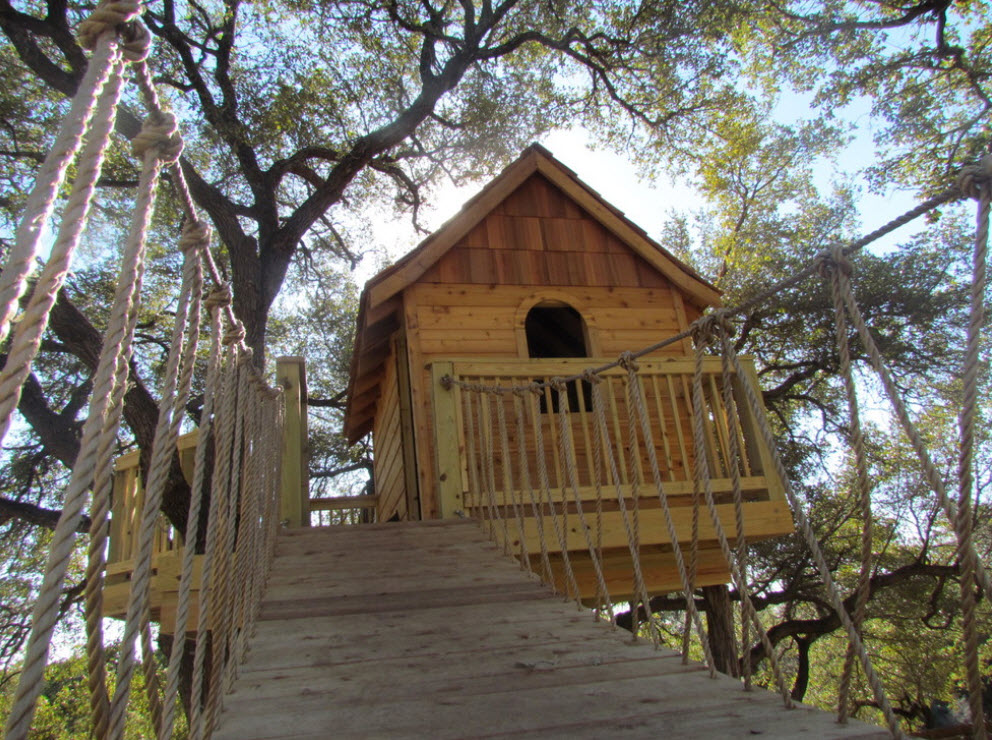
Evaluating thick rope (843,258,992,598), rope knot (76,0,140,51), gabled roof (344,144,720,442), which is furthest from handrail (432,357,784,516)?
rope knot (76,0,140,51)

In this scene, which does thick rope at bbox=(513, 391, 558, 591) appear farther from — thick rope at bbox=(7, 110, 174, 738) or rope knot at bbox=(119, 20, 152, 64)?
rope knot at bbox=(119, 20, 152, 64)

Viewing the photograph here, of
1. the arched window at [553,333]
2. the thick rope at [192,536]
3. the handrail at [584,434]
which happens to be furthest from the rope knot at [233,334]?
the arched window at [553,333]

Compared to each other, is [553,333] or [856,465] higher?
[553,333]

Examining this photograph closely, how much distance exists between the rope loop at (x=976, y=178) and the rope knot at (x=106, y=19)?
4.93 ft

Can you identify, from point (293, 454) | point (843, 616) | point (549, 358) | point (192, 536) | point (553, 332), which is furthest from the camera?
point (553, 332)

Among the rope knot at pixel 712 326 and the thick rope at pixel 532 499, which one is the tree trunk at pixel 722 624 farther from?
the rope knot at pixel 712 326

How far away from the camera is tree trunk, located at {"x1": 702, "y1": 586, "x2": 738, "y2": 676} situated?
7754 millimetres

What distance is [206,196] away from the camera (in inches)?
356

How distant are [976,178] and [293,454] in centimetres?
492

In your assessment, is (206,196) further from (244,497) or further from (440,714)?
(440,714)

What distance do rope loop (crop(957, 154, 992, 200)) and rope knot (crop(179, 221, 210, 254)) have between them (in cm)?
166

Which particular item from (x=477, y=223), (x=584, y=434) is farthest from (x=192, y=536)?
(x=477, y=223)

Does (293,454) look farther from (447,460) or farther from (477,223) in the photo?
(477,223)

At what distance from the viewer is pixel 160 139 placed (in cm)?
129
